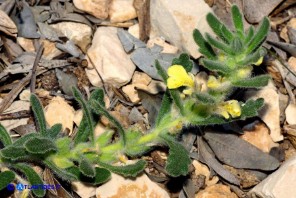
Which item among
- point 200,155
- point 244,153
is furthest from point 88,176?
point 244,153

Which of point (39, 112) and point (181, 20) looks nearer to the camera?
point (39, 112)

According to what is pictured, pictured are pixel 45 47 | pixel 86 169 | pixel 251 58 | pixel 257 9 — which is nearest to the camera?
pixel 251 58

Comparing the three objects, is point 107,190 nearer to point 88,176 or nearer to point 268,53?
point 88,176

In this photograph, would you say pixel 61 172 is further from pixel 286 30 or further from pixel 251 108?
pixel 286 30

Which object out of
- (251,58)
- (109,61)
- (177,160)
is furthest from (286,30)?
(177,160)

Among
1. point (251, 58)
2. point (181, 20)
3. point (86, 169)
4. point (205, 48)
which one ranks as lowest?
point (86, 169)

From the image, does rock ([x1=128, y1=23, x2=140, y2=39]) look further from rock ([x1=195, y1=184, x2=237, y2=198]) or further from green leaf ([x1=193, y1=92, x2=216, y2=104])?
rock ([x1=195, y1=184, x2=237, y2=198])

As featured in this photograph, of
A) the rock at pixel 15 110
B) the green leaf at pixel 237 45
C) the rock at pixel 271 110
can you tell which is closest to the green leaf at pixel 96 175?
the rock at pixel 15 110

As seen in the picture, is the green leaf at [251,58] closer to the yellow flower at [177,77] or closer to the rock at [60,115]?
the yellow flower at [177,77]
